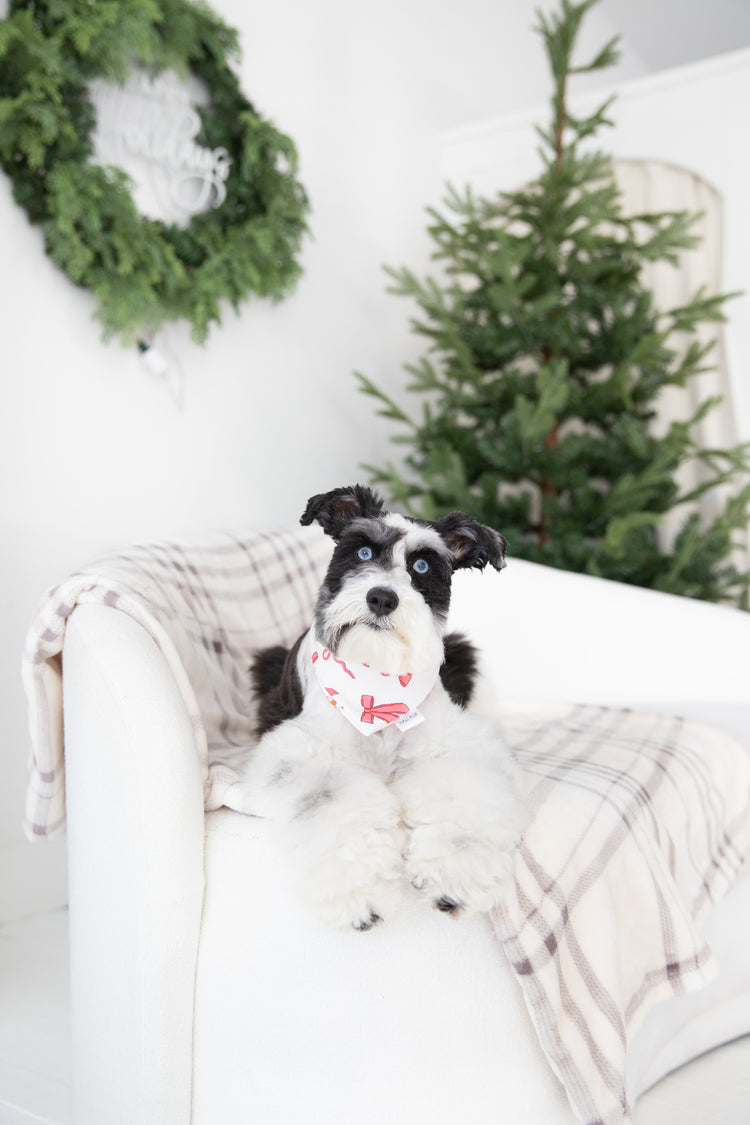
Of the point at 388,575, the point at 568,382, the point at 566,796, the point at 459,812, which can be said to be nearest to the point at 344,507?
the point at 388,575

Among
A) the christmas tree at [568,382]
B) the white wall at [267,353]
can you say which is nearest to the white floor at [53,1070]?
the white wall at [267,353]

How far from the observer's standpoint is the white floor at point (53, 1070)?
76.8 inches

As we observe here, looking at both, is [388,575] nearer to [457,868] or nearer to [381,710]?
[381,710]

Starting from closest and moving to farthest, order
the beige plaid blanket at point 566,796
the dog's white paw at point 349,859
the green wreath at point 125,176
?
1. the dog's white paw at point 349,859
2. the beige plaid blanket at point 566,796
3. the green wreath at point 125,176

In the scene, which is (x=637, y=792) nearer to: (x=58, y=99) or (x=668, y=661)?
(x=668, y=661)

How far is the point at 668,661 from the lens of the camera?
278cm

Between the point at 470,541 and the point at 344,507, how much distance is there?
24 cm

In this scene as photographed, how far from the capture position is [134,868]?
1587 mm

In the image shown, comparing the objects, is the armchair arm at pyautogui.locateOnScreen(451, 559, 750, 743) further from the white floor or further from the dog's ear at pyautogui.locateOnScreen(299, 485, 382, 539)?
the dog's ear at pyautogui.locateOnScreen(299, 485, 382, 539)

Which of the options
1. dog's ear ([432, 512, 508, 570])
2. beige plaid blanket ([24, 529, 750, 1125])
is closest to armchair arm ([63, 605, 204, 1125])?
beige plaid blanket ([24, 529, 750, 1125])

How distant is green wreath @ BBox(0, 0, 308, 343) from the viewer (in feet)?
8.77

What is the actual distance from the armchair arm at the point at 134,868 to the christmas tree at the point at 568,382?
1.93 meters

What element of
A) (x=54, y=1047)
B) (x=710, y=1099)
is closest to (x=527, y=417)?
(x=710, y=1099)

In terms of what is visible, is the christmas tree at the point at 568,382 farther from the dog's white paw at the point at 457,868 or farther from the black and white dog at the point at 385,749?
the dog's white paw at the point at 457,868
